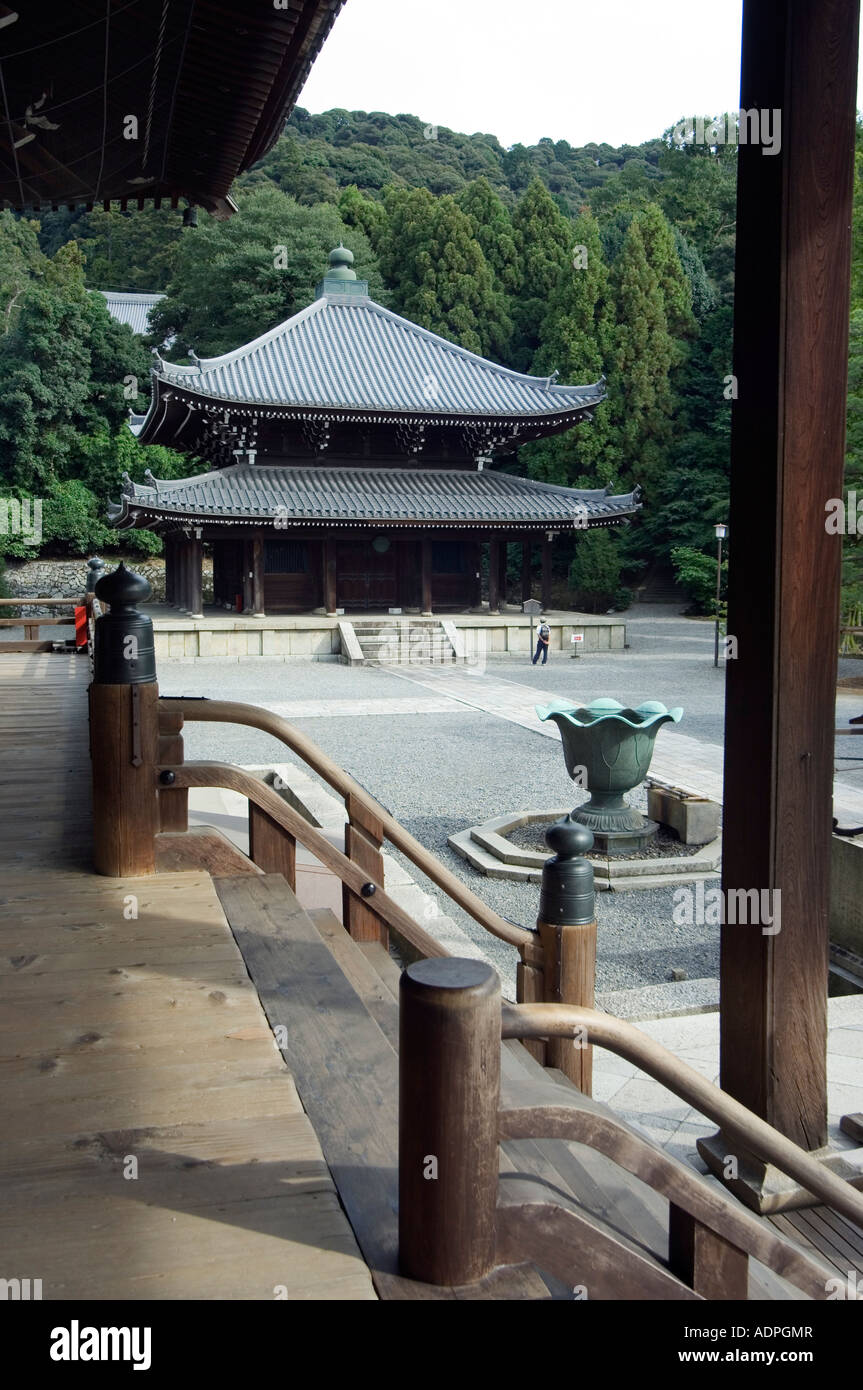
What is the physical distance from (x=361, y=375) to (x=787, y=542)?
1055 inches

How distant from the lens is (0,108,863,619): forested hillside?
37156 mm

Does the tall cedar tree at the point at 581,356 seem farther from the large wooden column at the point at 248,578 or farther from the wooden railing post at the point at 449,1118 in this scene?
the wooden railing post at the point at 449,1118

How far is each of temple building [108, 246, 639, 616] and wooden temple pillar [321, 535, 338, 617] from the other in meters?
0.03

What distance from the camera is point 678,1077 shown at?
6.58 feet

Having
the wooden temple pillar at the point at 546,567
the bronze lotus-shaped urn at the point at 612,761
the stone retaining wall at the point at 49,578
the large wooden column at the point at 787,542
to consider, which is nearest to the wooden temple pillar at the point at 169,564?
the stone retaining wall at the point at 49,578

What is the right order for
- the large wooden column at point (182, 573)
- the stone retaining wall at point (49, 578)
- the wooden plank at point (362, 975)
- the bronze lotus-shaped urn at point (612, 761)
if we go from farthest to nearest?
the stone retaining wall at point (49, 578) < the large wooden column at point (182, 573) < the bronze lotus-shaped urn at point (612, 761) < the wooden plank at point (362, 975)

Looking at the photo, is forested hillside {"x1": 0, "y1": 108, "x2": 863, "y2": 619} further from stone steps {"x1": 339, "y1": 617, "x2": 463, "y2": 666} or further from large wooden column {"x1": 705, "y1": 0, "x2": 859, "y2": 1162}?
large wooden column {"x1": 705, "y1": 0, "x2": 859, "y2": 1162}

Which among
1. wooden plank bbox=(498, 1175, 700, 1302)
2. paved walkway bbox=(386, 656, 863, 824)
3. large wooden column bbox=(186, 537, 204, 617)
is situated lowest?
paved walkway bbox=(386, 656, 863, 824)

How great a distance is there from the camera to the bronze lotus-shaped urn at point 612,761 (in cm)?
856

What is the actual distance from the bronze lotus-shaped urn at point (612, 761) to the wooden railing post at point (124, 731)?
5.49 metres

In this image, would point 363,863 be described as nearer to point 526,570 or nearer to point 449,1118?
point 449,1118

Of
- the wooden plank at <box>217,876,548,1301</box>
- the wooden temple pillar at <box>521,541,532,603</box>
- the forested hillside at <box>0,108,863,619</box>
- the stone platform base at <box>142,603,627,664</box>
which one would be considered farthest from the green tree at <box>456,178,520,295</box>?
the wooden plank at <box>217,876,548,1301</box>
